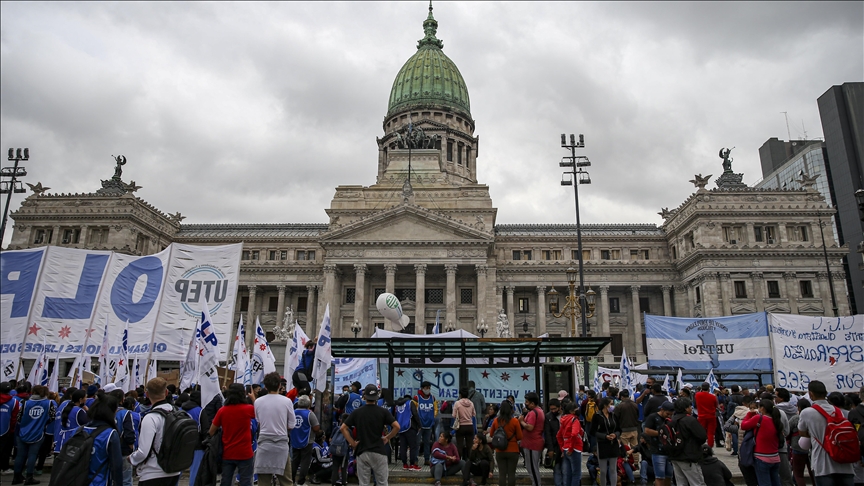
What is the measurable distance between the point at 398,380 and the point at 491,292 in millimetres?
35740

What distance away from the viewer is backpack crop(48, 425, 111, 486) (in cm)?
753

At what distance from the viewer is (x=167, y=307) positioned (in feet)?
65.5

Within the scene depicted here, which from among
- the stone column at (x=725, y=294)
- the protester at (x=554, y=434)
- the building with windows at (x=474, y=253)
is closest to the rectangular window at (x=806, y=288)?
the building with windows at (x=474, y=253)

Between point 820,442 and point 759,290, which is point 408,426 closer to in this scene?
point 820,442

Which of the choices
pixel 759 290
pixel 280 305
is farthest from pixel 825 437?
pixel 280 305

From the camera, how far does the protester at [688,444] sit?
34.4ft

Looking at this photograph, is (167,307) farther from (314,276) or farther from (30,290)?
(314,276)

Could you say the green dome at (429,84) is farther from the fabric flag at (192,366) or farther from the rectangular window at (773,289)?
the fabric flag at (192,366)

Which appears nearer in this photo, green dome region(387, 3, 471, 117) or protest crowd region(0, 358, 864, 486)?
protest crowd region(0, 358, 864, 486)

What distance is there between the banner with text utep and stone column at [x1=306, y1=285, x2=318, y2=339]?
4054 cm

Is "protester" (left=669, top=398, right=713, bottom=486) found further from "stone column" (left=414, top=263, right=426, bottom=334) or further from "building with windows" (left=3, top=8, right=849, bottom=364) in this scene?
"stone column" (left=414, top=263, right=426, bottom=334)

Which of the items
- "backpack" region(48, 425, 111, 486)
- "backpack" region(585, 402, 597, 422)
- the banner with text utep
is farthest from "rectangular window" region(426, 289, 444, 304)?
"backpack" region(48, 425, 111, 486)

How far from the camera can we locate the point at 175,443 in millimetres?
8094

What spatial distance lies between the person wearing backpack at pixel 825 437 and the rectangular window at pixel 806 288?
51727mm
